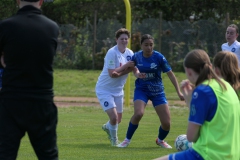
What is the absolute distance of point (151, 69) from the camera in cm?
1048

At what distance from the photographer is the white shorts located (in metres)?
A: 10.9

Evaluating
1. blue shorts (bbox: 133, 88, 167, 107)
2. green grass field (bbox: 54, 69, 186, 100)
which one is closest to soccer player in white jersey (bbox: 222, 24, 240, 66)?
blue shorts (bbox: 133, 88, 167, 107)

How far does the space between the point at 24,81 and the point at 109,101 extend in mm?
5747

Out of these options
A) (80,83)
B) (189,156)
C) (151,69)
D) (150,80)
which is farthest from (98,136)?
(80,83)

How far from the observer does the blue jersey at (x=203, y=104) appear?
494cm

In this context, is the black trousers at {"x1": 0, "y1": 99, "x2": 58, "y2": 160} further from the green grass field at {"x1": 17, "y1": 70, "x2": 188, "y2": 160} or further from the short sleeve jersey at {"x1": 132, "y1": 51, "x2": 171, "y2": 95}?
the short sleeve jersey at {"x1": 132, "y1": 51, "x2": 171, "y2": 95}

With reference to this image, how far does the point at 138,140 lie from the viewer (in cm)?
1177

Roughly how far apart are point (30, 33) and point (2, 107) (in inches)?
26.0

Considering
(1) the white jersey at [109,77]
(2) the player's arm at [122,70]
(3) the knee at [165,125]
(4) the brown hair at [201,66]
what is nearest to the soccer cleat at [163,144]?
(3) the knee at [165,125]

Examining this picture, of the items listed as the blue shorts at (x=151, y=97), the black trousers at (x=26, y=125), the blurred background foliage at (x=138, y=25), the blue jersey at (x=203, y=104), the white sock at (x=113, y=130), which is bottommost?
the blurred background foliage at (x=138, y=25)

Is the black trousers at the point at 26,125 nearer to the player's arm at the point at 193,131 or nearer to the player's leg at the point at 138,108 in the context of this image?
the player's arm at the point at 193,131

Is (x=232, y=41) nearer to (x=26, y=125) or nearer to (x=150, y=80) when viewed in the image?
(x=150, y=80)

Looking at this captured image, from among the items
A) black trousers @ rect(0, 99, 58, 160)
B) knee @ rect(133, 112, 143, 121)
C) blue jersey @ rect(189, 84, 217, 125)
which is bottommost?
knee @ rect(133, 112, 143, 121)

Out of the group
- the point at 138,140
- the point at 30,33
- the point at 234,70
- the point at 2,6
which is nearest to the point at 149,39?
the point at 138,140
